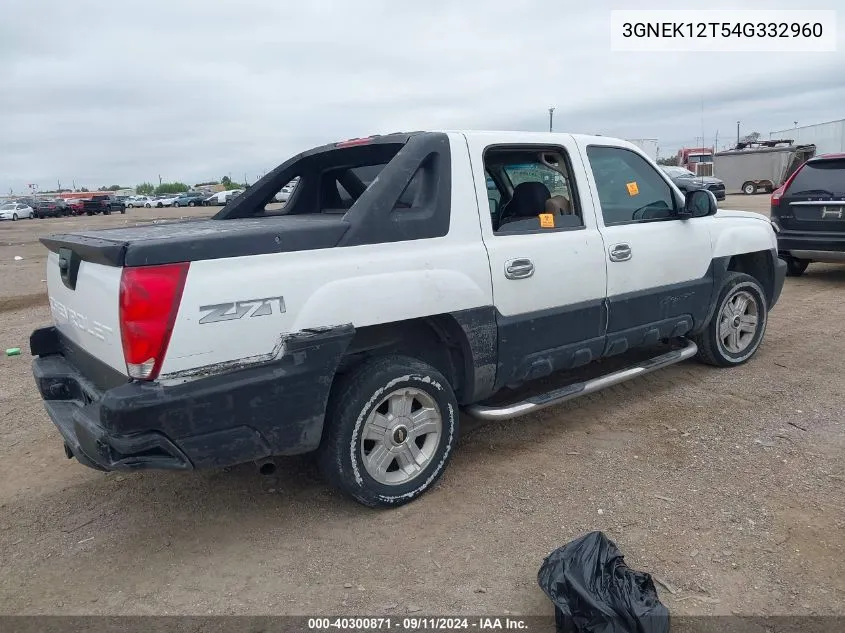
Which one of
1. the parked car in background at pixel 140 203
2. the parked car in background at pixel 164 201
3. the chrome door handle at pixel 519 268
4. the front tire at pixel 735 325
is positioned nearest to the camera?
the chrome door handle at pixel 519 268

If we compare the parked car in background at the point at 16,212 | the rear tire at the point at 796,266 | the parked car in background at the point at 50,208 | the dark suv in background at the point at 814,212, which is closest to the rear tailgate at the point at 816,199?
the dark suv in background at the point at 814,212

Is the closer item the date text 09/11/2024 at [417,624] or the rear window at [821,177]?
the date text 09/11/2024 at [417,624]

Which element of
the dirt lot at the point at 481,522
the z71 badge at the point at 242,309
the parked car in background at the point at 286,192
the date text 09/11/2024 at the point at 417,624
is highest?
the parked car in background at the point at 286,192

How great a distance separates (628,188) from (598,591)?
9.63 ft

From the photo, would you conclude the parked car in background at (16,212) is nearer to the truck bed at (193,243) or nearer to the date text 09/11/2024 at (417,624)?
the truck bed at (193,243)

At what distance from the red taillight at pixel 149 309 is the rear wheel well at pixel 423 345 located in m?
0.93

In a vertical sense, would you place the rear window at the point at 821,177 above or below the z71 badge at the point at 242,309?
above

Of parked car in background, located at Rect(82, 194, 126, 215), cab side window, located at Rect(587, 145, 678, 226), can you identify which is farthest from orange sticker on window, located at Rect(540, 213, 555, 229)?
parked car in background, located at Rect(82, 194, 126, 215)

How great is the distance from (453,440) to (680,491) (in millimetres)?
1220

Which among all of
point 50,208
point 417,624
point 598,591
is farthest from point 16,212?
point 598,591

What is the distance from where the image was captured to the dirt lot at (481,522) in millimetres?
2768

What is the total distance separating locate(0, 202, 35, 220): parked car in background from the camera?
→ 47.7 m

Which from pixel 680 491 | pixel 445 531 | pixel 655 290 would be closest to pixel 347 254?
pixel 445 531

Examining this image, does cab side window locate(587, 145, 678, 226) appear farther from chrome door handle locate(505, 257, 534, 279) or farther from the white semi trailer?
the white semi trailer
